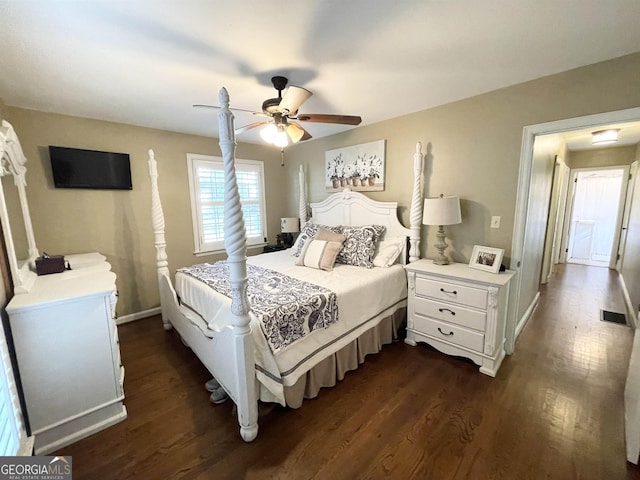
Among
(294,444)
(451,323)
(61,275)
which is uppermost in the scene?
(61,275)

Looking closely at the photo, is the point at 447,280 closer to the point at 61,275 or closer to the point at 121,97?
the point at 61,275

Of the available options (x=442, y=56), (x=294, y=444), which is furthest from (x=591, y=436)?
(x=442, y=56)

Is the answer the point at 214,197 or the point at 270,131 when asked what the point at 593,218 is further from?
the point at 214,197

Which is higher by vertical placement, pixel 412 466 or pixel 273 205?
pixel 273 205

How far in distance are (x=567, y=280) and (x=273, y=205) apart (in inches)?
204

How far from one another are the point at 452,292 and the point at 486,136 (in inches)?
56.6

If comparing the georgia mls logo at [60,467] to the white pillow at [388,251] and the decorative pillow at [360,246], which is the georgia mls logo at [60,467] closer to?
the decorative pillow at [360,246]

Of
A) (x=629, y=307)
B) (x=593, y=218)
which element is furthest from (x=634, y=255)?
(x=593, y=218)

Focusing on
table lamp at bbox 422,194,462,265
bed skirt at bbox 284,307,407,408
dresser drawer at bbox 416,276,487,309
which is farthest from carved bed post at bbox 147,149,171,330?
table lamp at bbox 422,194,462,265

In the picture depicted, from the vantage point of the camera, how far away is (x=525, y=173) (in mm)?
2150

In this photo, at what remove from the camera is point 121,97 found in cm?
223

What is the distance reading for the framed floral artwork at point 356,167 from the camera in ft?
10.3

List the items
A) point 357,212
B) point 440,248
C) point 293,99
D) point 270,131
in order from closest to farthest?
point 293,99 < point 270,131 < point 440,248 < point 357,212

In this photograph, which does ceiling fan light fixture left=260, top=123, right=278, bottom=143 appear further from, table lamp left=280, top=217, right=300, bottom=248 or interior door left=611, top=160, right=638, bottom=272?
interior door left=611, top=160, right=638, bottom=272
